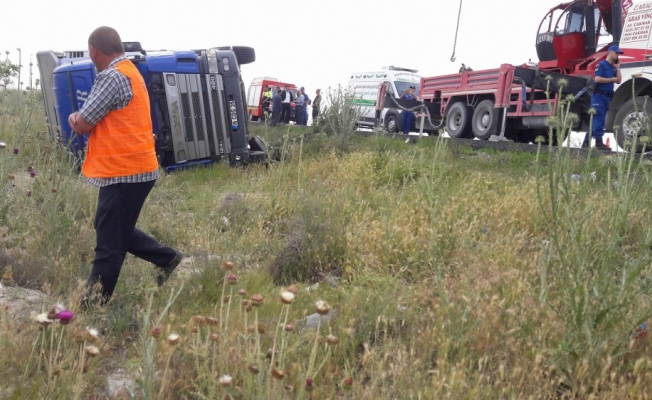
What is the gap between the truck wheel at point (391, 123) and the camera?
20.5 meters

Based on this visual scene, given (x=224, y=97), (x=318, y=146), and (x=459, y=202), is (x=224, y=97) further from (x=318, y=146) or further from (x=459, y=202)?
(x=459, y=202)

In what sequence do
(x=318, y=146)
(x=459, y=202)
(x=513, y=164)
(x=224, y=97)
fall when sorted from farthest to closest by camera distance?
(x=318, y=146) < (x=224, y=97) < (x=513, y=164) < (x=459, y=202)

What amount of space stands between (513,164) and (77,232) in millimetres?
6231

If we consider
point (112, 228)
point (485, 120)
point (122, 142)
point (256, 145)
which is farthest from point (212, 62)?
point (485, 120)

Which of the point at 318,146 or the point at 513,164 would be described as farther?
the point at 318,146

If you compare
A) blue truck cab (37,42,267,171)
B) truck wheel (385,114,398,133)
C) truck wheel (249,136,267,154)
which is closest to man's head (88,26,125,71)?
blue truck cab (37,42,267,171)

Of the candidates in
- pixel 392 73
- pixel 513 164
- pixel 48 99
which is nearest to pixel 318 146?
pixel 513 164

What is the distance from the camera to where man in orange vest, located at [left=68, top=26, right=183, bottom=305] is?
3469mm

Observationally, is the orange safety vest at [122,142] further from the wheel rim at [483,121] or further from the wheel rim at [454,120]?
the wheel rim at [454,120]

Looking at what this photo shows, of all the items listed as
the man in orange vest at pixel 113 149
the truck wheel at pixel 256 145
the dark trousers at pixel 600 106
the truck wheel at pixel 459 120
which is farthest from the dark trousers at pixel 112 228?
the truck wheel at pixel 459 120

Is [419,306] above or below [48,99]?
below

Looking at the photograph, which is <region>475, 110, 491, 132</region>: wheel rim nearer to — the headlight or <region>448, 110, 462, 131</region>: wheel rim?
<region>448, 110, 462, 131</region>: wheel rim

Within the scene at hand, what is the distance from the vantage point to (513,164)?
850 centimetres

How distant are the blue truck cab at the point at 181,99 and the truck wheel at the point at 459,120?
6.62 meters
